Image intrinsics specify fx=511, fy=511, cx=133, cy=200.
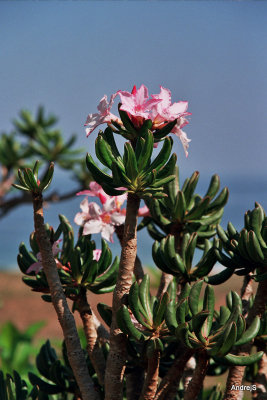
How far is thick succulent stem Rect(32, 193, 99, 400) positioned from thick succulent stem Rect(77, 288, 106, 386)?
70mm

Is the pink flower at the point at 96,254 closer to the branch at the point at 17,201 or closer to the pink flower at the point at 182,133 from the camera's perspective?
the pink flower at the point at 182,133

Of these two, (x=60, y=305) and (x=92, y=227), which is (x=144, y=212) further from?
(x=60, y=305)

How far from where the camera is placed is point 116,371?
1.00 metres

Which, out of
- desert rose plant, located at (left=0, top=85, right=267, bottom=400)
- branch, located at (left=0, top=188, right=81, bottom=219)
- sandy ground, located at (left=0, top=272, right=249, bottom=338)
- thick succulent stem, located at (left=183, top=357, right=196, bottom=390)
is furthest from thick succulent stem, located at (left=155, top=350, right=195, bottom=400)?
sandy ground, located at (left=0, top=272, right=249, bottom=338)

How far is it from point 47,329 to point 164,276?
186 inches

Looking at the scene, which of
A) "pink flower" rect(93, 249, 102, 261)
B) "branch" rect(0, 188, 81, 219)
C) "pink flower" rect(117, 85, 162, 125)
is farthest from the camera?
"branch" rect(0, 188, 81, 219)

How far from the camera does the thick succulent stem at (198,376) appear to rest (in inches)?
38.5

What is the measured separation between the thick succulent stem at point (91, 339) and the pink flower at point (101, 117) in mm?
395

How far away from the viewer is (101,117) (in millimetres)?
969

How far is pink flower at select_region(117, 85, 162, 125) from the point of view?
924mm

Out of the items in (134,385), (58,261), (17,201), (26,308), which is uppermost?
(17,201)

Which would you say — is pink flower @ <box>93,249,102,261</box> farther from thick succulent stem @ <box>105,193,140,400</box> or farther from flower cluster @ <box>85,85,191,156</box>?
flower cluster @ <box>85,85,191,156</box>

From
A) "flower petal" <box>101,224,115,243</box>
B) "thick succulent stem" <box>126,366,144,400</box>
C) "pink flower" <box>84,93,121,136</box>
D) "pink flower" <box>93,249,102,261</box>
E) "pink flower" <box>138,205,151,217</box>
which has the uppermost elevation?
"pink flower" <box>84,93,121,136</box>

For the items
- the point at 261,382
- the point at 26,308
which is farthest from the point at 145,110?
the point at 26,308
